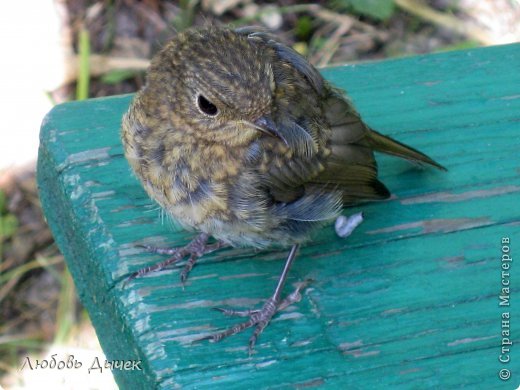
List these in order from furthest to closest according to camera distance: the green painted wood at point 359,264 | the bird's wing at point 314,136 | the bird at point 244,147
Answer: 1. the bird's wing at point 314,136
2. the bird at point 244,147
3. the green painted wood at point 359,264

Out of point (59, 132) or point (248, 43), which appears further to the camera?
point (59, 132)

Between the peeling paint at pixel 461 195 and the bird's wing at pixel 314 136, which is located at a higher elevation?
the bird's wing at pixel 314 136

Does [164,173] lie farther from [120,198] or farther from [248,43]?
[248,43]

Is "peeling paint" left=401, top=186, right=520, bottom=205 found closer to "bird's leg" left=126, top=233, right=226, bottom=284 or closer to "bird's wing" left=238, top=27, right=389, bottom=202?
"bird's wing" left=238, top=27, right=389, bottom=202

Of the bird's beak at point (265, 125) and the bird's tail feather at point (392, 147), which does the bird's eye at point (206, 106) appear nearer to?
the bird's beak at point (265, 125)

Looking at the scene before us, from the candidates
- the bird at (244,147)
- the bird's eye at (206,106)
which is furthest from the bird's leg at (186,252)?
the bird's eye at (206,106)

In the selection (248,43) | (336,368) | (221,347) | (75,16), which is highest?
(75,16)

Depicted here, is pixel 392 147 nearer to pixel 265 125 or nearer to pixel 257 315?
pixel 265 125

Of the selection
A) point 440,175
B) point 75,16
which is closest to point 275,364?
point 440,175
